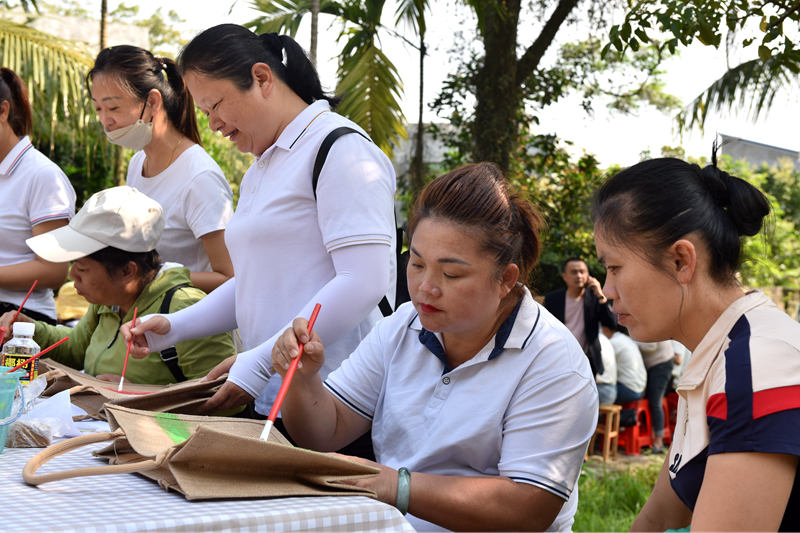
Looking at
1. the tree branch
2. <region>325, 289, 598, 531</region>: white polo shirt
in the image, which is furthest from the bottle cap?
the tree branch

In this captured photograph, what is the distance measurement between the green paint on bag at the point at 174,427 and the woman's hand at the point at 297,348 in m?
0.22

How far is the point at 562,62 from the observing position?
10812 millimetres

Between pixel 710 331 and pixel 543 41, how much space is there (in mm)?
8280

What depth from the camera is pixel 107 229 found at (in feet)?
8.66

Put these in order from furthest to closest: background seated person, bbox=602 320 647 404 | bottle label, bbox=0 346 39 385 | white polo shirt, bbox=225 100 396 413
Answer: background seated person, bbox=602 320 647 404 → bottle label, bbox=0 346 39 385 → white polo shirt, bbox=225 100 396 413

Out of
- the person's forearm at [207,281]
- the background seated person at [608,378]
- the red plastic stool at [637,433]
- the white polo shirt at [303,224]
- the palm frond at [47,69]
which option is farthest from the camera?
the palm frond at [47,69]

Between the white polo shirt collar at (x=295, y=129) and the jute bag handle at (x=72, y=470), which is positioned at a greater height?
the white polo shirt collar at (x=295, y=129)

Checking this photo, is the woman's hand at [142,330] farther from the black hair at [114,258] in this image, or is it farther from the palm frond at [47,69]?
the palm frond at [47,69]

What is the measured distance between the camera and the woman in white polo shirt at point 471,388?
1576 mm

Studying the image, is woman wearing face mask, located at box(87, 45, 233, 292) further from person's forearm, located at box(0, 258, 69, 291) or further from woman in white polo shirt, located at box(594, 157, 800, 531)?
woman in white polo shirt, located at box(594, 157, 800, 531)

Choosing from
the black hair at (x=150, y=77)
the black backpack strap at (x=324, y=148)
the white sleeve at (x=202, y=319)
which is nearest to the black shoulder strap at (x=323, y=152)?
the black backpack strap at (x=324, y=148)

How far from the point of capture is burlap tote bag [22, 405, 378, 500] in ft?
4.12

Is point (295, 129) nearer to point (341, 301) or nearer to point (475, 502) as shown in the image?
point (341, 301)

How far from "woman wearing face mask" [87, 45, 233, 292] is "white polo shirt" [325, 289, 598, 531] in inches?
47.6
